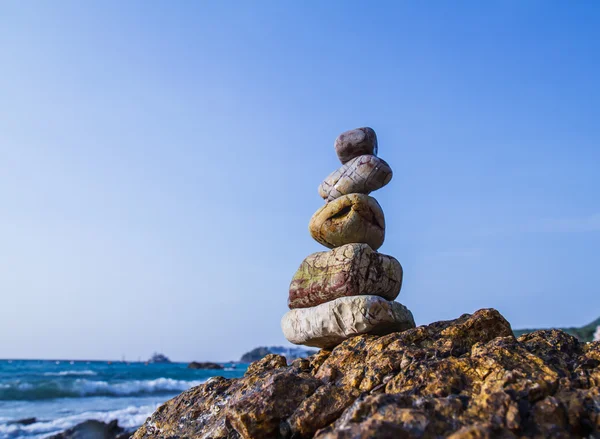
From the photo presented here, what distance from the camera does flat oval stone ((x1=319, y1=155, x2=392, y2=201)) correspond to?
812 cm

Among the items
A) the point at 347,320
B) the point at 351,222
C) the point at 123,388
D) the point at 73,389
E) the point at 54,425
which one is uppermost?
the point at 351,222

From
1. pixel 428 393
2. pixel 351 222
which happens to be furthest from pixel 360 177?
pixel 428 393

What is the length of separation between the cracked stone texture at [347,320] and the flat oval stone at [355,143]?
2.48 m

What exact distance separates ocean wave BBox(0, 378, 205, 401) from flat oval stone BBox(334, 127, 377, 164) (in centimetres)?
3511

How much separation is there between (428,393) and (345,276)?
2764 mm

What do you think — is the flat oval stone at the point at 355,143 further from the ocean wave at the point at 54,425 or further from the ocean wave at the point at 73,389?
the ocean wave at the point at 73,389

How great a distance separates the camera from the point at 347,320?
6.96m

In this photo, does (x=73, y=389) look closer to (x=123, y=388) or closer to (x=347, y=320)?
(x=123, y=388)

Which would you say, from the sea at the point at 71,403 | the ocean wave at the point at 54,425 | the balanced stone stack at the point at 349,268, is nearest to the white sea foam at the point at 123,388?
the sea at the point at 71,403

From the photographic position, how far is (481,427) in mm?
3799

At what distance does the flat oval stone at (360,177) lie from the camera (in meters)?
8.12

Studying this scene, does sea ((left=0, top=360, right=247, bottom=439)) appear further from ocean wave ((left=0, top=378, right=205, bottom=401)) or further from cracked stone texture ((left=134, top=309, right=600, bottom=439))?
cracked stone texture ((left=134, top=309, right=600, bottom=439))

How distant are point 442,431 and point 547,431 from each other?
0.75 m

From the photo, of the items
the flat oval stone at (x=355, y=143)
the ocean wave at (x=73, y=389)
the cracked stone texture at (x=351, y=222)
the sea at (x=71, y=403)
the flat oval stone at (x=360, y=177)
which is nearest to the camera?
Answer: the cracked stone texture at (x=351, y=222)
